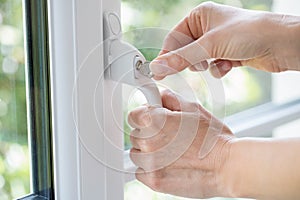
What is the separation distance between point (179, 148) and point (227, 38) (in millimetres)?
152

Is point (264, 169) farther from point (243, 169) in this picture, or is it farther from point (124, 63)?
point (124, 63)

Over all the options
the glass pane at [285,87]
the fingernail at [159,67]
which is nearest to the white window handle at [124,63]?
the fingernail at [159,67]

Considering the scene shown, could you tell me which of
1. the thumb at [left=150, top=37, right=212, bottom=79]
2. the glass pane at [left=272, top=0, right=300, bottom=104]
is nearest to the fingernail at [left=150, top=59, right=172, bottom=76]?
the thumb at [left=150, top=37, right=212, bottom=79]

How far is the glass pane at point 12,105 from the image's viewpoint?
2.03ft

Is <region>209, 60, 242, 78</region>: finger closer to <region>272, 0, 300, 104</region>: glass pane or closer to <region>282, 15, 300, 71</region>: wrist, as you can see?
<region>282, 15, 300, 71</region>: wrist

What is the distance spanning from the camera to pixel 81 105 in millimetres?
646

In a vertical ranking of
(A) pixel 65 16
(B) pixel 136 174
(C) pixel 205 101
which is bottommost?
(B) pixel 136 174

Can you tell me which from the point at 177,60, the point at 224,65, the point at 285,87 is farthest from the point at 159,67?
the point at 285,87

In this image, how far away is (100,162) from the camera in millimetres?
→ 686

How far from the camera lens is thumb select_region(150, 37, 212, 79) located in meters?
0.63

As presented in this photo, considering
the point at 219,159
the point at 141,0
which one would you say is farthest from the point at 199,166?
the point at 141,0

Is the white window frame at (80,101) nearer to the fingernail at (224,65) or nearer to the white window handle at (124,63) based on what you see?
the white window handle at (124,63)

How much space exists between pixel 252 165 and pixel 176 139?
11 cm

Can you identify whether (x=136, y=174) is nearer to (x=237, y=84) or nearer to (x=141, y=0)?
(x=141, y=0)
